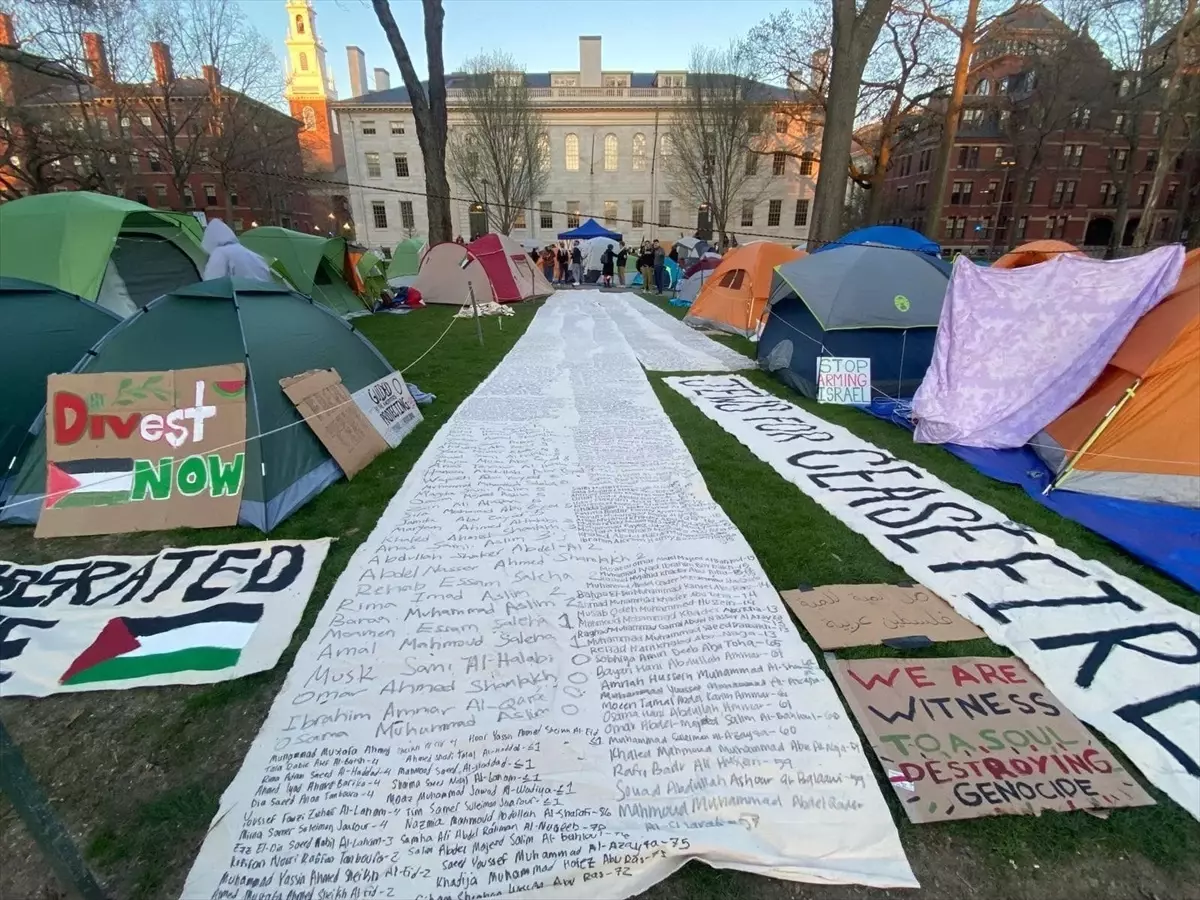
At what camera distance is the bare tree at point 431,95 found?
13.2m

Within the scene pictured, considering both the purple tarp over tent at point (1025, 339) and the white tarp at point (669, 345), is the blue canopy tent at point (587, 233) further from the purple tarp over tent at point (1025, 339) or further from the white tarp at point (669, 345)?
the purple tarp over tent at point (1025, 339)

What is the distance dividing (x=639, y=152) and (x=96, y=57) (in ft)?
91.4

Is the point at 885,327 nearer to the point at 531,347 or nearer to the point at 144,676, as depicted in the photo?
the point at 531,347

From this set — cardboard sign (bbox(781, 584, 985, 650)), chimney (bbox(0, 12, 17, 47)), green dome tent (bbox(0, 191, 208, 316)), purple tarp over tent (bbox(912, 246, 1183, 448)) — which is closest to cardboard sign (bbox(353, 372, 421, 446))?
cardboard sign (bbox(781, 584, 985, 650))

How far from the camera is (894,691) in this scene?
223 centimetres

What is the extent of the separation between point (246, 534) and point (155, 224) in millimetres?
8005

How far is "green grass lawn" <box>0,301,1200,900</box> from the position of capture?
1.63 m

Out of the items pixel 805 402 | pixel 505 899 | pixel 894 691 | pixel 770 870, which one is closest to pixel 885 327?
pixel 805 402

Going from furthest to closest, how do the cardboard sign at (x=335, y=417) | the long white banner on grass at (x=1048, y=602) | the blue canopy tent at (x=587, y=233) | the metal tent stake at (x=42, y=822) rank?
the blue canopy tent at (x=587, y=233)
the cardboard sign at (x=335, y=417)
the long white banner on grass at (x=1048, y=602)
the metal tent stake at (x=42, y=822)

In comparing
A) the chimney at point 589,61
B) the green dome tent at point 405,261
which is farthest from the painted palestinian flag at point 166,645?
the chimney at point 589,61

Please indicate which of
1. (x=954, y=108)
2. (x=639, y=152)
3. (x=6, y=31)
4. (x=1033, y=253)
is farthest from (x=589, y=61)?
(x=1033, y=253)

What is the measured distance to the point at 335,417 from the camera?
14.2 ft

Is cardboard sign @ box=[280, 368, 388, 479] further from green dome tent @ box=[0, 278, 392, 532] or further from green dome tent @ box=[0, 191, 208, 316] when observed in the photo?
green dome tent @ box=[0, 191, 208, 316]

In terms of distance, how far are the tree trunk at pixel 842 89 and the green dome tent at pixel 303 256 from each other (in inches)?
392
